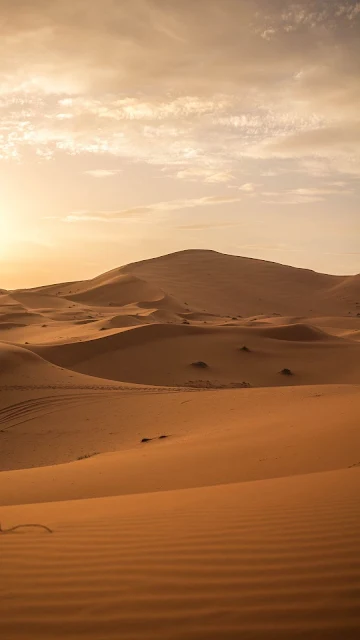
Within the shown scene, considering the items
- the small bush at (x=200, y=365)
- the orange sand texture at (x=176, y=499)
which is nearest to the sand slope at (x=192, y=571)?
the orange sand texture at (x=176, y=499)

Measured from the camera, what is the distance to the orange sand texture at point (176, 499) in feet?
10.00

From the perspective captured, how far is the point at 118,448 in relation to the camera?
1080 cm

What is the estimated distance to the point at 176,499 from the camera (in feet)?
18.0

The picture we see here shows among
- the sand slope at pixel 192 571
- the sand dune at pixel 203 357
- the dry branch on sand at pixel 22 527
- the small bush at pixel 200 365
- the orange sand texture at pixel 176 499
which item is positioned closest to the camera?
the sand slope at pixel 192 571

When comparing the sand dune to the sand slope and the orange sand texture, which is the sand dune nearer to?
the orange sand texture

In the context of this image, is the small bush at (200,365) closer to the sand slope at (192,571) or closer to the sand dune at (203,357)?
the sand dune at (203,357)

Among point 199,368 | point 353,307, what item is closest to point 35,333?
point 199,368

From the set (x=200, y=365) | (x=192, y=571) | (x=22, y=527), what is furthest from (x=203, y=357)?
(x=192, y=571)

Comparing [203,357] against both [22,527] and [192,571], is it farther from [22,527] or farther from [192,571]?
[192,571]

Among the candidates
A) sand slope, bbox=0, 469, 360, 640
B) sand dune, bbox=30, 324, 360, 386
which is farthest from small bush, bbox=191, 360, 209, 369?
sand slope, bbox=0, 469, 360, 640

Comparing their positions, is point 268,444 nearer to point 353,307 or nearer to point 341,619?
point 341,619

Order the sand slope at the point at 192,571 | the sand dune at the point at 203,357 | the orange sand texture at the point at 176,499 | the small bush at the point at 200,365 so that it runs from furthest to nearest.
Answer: the small bush at the point at 200,365, the sand dune at the point at 203,357, the orange sand texture at the point at 176,499, the sand slope at the point at 192,571

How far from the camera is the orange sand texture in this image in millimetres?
3047

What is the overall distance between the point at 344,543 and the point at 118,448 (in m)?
7.38
